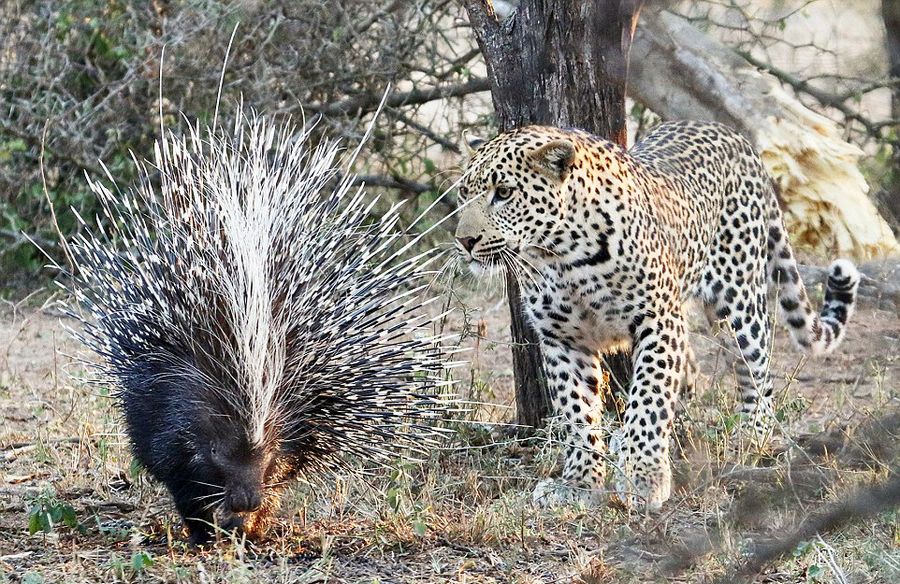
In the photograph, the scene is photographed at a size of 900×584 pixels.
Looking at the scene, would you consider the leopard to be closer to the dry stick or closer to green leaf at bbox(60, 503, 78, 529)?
green leaf at bbox(60, 503, 78, 529)

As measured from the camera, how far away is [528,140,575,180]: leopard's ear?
373 centimetres

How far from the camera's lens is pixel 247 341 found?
328 cm

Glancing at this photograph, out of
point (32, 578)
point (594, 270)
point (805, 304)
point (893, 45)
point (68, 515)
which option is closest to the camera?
point (893, 45)

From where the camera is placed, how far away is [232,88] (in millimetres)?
7234

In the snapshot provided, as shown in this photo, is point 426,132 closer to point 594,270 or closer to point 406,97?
point 406,97

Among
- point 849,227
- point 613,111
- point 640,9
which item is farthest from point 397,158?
point 640,9

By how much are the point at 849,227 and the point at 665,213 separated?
10.1 feet

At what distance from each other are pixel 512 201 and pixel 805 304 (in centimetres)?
A: 181

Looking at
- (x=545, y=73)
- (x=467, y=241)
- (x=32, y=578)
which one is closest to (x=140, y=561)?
(x=32, y=578)

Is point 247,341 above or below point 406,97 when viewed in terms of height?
below

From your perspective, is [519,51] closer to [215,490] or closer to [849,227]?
[215,490]

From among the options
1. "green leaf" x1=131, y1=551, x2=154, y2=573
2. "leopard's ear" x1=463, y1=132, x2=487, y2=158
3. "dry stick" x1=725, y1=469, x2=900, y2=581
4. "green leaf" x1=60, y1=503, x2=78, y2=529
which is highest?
"leopard's ear" x1=463, y1=132, x2=487, y2=158

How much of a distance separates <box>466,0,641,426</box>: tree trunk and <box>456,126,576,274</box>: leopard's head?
0.56m

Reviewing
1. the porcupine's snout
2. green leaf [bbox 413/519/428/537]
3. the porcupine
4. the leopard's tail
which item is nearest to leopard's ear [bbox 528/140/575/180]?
the porcupine
